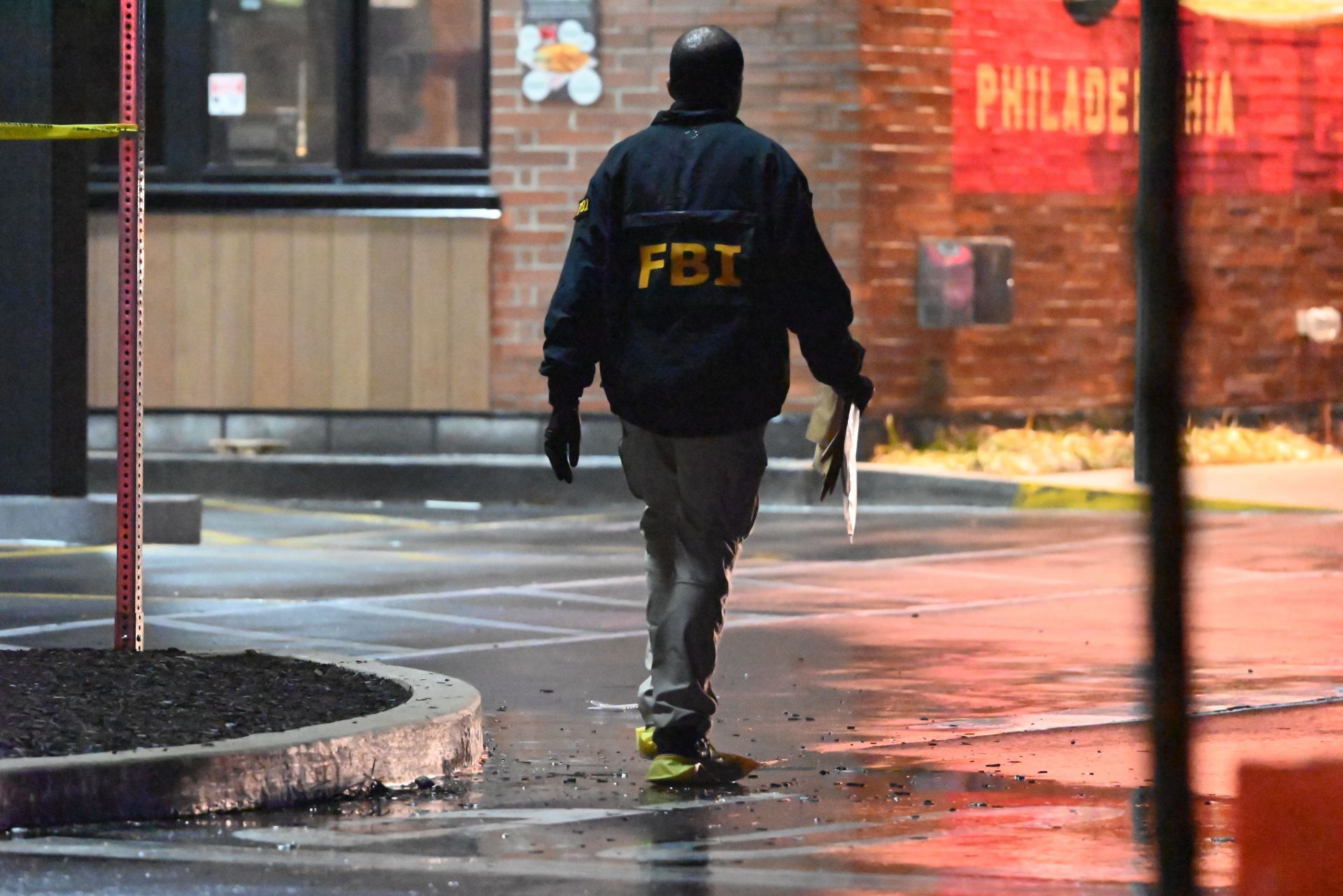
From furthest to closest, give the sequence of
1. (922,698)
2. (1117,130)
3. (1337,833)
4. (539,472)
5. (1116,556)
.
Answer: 1. (1117,130)
2. (539,472)
3. (1116,556)
4. (922,698)
5. (1337,833)

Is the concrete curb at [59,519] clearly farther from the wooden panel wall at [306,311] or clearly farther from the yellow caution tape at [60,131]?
the yellow caution tape at [60,131]

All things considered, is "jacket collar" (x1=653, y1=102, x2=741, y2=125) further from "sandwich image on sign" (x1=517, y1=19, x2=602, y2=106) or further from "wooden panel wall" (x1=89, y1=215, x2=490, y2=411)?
"wooden panel wall" (x1=89, y1=215, x2=490, y2=411)

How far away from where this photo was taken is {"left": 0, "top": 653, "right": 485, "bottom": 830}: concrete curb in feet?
20.6

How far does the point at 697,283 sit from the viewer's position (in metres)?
6.94

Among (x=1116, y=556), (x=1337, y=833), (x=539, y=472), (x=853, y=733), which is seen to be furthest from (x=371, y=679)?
(x=539, y=472)

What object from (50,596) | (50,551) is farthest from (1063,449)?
(50,596)

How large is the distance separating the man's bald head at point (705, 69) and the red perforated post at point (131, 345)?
1865mm

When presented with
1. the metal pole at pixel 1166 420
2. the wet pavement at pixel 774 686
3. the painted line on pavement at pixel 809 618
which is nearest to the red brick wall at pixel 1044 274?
the wet pavement at pixel 774 686

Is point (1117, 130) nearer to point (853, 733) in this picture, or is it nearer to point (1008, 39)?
point (1008, 39)

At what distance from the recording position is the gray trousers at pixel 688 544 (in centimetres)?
688

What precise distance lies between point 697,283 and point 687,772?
130 centimetres

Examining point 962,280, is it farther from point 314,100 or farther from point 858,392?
point 858,392

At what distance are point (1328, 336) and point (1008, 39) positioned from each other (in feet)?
11.9

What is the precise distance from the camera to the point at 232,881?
18.4ft
